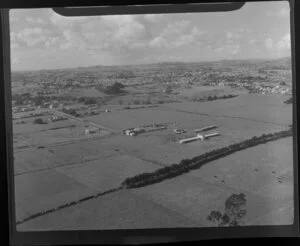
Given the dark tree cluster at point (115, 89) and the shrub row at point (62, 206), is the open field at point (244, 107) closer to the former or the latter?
the dark tree cluster at point (115, 89)

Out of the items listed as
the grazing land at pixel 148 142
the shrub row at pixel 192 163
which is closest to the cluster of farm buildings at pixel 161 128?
the grazing land at pixel 148 142

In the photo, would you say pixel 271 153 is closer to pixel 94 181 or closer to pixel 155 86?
pixel 155 86

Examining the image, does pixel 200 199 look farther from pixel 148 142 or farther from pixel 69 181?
pixel 69 181

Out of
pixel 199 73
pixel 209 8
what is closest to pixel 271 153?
pixel 199 73

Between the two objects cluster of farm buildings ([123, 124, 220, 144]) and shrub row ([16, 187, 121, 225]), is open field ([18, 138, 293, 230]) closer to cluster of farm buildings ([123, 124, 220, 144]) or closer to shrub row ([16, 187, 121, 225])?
shrub row ([16, 187, 121, 225])

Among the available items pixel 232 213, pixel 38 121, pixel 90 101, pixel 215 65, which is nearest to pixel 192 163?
pixel 232 213
